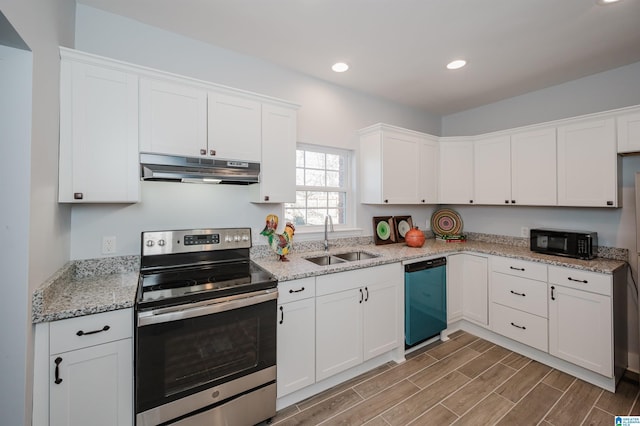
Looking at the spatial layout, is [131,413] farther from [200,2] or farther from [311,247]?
[200,2]

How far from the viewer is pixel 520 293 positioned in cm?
262

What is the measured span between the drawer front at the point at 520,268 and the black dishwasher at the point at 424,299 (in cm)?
50

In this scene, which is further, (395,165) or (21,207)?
(395,165)

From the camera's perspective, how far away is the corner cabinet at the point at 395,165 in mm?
2975

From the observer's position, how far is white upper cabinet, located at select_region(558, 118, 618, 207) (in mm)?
2340

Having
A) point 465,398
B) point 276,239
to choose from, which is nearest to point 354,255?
point 276,239

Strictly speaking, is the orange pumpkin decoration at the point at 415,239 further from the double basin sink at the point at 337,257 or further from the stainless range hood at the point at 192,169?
the stainless range hood at the point at 192,169

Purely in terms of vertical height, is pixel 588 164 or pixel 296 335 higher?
pixel 588 164

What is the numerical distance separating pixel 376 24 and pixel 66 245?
2561 millimetres

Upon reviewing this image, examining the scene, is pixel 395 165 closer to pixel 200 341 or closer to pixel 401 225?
pixel 401 225

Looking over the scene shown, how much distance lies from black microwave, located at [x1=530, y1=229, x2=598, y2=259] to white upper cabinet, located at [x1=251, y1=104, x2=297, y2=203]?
8.20 feet

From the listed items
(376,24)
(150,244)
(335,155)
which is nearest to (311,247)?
(335,155)

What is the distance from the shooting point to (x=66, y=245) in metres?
1.72

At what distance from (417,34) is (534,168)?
1.88m
